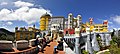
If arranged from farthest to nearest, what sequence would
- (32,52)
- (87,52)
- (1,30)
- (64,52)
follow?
(1,30)
(87,52)
(64,52)
(32,52)

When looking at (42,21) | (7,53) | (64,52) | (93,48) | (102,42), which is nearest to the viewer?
(7,53)

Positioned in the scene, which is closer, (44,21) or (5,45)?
(5,45)

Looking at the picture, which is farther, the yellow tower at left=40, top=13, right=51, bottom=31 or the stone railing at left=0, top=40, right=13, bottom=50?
the yellow tower at left=40, top=13, right=51, bottom=31

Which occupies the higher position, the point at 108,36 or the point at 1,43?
the point at 1,43

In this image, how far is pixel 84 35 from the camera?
183 feet

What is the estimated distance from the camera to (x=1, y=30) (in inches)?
2894

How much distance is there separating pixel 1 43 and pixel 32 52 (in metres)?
4.16

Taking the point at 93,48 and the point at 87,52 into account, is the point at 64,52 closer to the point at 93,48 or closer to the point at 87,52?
the point at 87,52

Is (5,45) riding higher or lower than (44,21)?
lower

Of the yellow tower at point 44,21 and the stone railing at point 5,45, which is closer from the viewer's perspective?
the stone railing at point 5,45

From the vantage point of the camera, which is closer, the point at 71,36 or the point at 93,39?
the point at 93,39

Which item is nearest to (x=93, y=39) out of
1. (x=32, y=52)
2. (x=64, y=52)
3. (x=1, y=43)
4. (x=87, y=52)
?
(x=87, y=52)

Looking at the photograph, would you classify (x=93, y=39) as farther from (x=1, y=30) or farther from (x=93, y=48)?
(x=1, y=30)

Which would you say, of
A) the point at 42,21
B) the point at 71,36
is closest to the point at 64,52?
the point at 71,36
